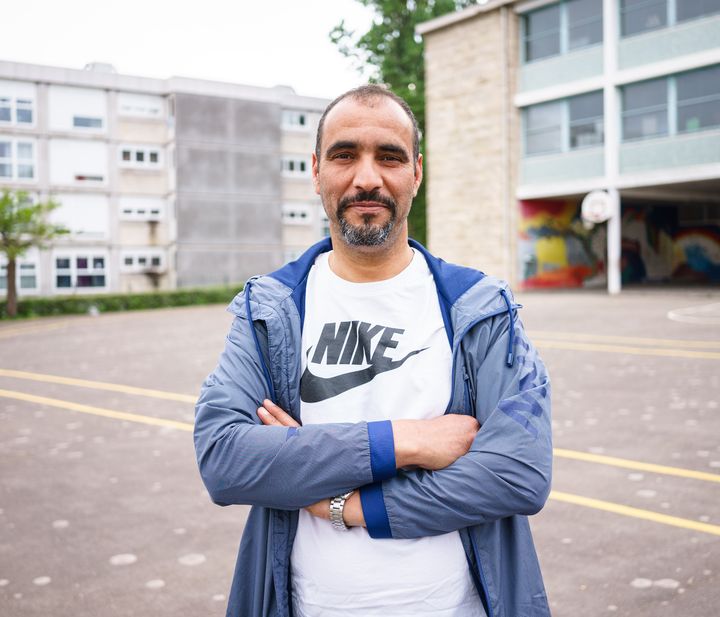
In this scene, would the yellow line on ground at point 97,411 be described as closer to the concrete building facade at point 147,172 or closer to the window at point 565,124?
the window at point 565,124

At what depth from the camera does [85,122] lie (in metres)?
42.4

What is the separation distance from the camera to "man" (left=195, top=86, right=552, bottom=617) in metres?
1.95

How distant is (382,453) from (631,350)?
1134 cm

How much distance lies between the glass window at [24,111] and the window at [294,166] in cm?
1536

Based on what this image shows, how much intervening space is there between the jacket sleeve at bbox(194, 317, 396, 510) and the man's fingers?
0.09 feet

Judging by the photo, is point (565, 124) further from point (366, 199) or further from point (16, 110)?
point (16, 110)

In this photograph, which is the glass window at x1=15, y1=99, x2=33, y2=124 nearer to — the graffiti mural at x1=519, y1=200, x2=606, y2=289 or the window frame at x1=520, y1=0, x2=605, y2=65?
the window frame at x1=520, y1=0, x2=605, y2=65

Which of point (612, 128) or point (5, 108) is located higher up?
point (5, 108)

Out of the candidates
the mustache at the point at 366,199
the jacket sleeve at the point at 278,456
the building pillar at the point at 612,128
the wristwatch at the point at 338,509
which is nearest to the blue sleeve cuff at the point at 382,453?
the jacket sleeve at the point at 278,456

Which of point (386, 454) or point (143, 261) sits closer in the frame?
point (386, 454)

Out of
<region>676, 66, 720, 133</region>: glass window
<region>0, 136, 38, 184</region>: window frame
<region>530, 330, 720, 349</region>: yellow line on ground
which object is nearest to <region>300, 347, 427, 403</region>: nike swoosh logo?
<region>530, 330, 720, 349</region>: yellow line on ground

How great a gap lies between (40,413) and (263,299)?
24.4 ft

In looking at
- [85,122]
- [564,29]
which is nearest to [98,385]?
[564,29]

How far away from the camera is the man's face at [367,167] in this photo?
2.08 meters
